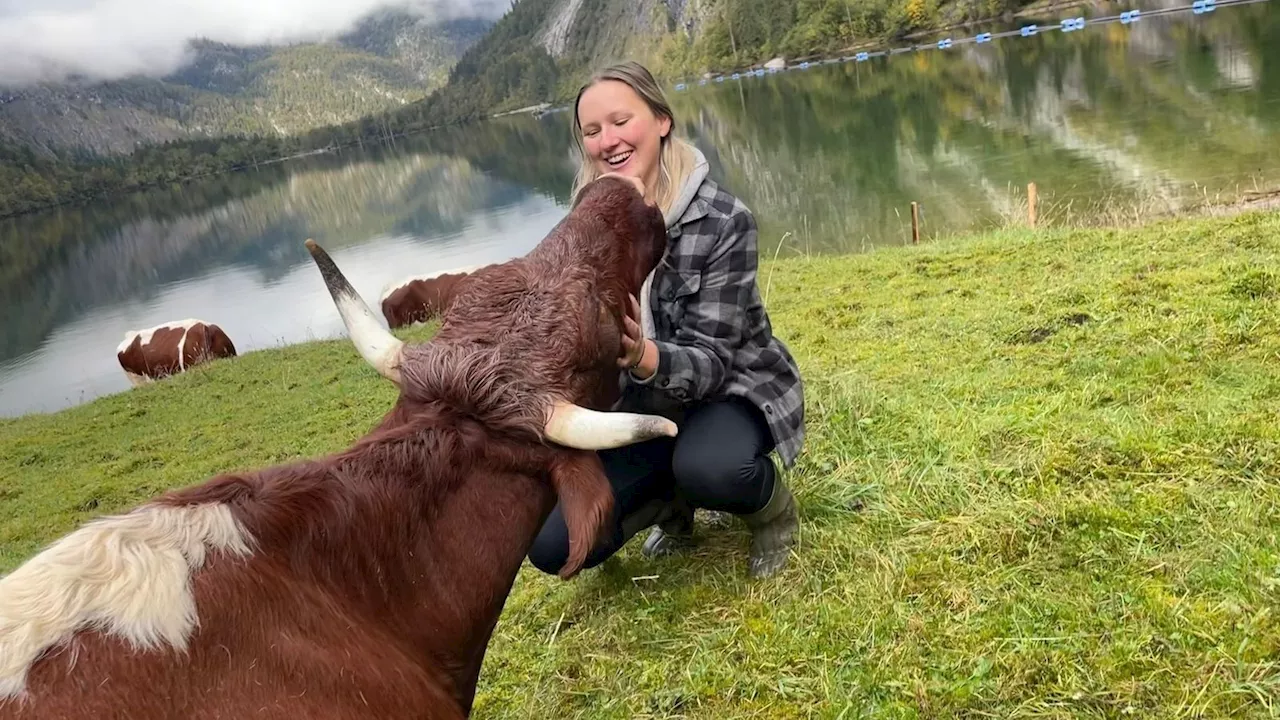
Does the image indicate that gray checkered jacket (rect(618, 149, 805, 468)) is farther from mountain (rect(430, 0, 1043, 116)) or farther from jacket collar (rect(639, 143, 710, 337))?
mountain (rect(430, 0, 1043, 116))

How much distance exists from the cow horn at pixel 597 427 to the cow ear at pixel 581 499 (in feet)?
0.28

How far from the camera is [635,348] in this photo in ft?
9.25

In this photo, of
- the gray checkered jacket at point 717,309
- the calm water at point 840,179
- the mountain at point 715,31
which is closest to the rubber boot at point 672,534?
the gray checkered jacket at point 717,309

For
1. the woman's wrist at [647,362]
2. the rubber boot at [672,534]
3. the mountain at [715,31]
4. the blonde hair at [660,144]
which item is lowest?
the rubber boot at [672,534]

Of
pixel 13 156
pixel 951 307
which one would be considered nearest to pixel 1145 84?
pixel 951 307

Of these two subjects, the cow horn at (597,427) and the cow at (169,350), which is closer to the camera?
the cow horn at (597,427)

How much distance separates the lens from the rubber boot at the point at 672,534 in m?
4.17

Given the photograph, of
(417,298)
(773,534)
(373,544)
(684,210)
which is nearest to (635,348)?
(684,210)

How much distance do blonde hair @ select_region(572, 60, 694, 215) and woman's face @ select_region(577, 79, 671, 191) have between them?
4 cm

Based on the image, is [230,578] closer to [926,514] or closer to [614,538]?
[614,538]

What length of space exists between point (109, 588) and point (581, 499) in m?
1.16

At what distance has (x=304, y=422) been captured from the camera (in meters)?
10.8

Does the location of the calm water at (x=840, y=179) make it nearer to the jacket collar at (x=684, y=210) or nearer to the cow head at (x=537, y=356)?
the jacket collar at (x=684, y=210)

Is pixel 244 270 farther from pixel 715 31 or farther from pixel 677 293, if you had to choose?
pixel 715 31
